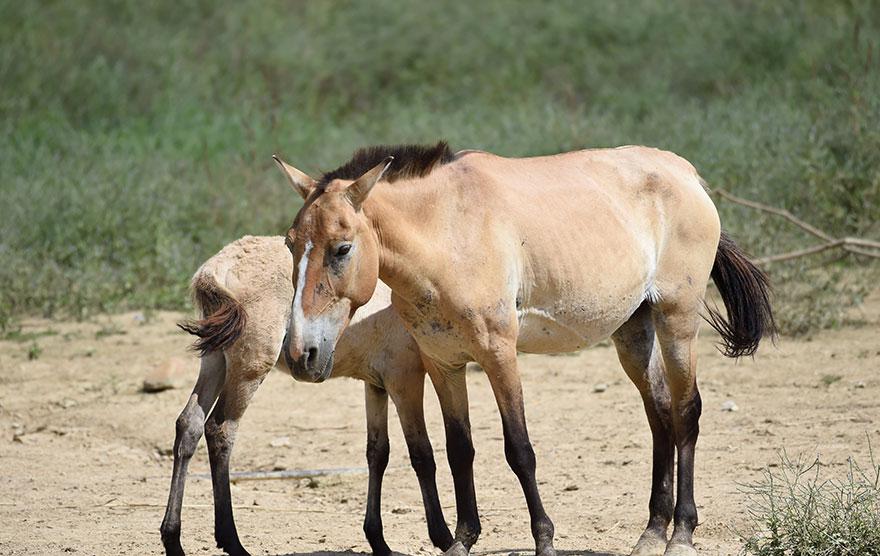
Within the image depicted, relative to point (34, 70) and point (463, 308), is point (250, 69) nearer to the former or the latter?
point (34, 70)

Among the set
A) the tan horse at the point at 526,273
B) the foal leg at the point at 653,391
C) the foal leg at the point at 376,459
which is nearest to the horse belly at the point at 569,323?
the tan horse at the point at 526,273

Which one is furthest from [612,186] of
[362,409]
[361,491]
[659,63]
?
[659,63]

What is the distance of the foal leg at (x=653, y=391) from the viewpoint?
5.75 metres

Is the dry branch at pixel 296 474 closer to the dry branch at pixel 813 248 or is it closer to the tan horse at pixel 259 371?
the tan horse at pixel 259 371

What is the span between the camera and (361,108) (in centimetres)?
1670

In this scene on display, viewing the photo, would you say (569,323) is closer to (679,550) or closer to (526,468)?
(526,468)

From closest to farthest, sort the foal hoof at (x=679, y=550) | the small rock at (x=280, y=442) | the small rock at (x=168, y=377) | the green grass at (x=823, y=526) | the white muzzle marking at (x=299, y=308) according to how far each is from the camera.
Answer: the white muzzle marking at (x=299, y=308), the green grass at (x=823, y=526), the foal hoof at (x=679, y=550), the small rock at (x=280, y=442), the small rock at (x=168, y=377)

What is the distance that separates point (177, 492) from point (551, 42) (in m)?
12.8

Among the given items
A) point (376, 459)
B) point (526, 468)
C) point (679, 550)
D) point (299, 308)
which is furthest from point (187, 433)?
point (679, 550)

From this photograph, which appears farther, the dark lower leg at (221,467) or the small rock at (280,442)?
the small rock at (280,442)

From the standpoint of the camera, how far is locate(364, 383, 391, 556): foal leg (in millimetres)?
5801

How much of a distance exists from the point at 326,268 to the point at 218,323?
1.29m

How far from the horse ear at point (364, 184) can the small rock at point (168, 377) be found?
14.2ft

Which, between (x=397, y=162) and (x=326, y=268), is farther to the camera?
(x=397, y=162)
